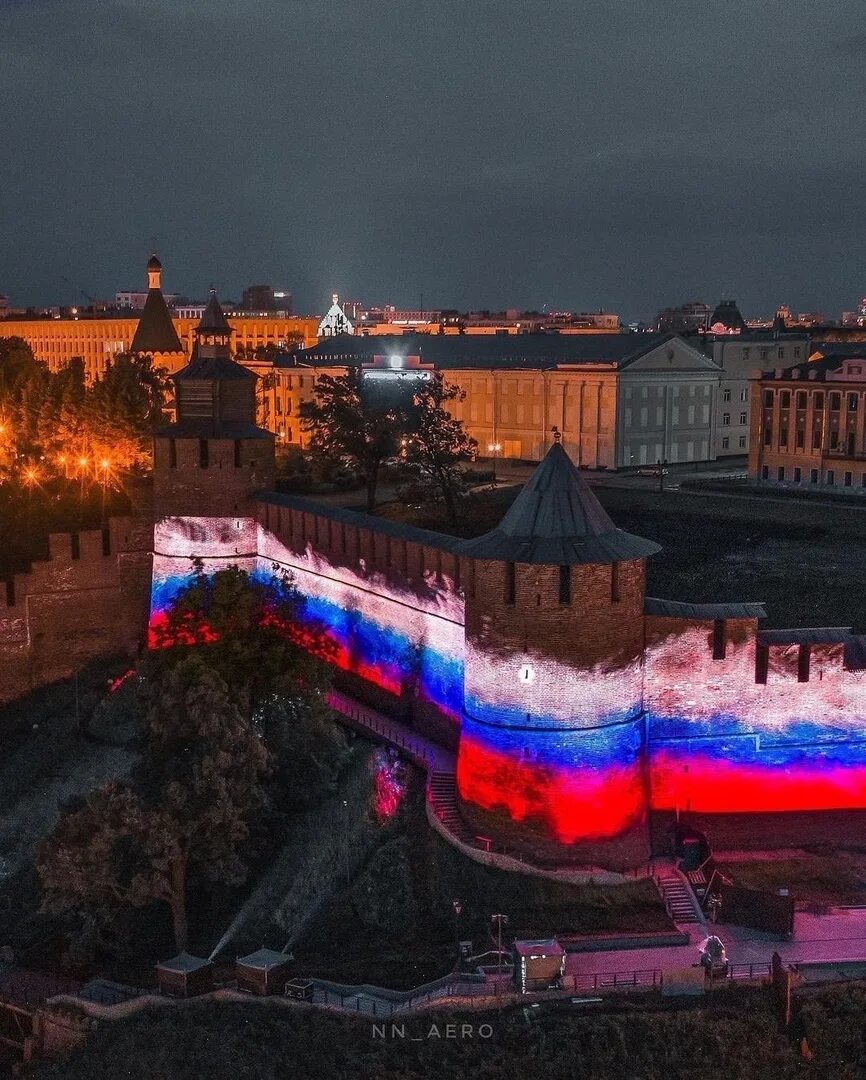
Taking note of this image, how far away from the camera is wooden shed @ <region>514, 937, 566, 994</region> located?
2309 centimetres

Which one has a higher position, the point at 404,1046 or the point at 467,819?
the point at 467,819

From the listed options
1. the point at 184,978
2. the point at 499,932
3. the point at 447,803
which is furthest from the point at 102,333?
the point at 499,932

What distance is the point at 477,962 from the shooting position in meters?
24.2

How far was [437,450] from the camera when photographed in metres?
60.2

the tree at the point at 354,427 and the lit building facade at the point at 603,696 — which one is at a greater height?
the tree at the point at 354,427

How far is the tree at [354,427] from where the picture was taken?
61.8m

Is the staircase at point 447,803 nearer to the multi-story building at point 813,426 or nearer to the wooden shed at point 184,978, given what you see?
the wooden shed at point 184,978

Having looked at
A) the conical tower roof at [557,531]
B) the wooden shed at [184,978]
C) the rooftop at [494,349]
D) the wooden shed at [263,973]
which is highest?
the rooftop at [494,349]

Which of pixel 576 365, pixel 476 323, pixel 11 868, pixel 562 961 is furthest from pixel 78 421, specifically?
pixel 476 323

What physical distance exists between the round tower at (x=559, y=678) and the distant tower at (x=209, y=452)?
49.6 ft

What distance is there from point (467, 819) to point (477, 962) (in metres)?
4.51

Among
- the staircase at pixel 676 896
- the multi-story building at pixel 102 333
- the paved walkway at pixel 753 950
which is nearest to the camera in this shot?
the paved walkway at pixel 753 950

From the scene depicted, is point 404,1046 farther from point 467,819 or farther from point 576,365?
point 576,365

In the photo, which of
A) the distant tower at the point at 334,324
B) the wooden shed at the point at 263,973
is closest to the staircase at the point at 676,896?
the wooden shed at the point at 263,973
